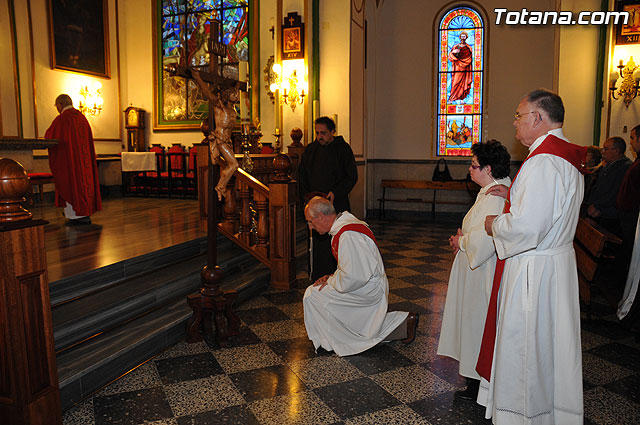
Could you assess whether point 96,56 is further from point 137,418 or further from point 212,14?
point 137,418

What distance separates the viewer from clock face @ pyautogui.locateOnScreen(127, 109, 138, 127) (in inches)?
498

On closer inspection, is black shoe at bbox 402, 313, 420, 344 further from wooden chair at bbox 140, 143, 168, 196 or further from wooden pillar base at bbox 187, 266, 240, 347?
wooden chair at bbox 140, 143, 168, 196

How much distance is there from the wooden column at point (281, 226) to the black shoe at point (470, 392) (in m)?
2.76

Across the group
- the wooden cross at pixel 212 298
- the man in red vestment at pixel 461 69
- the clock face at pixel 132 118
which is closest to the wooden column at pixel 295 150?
the wooden cross at pixel 212 298

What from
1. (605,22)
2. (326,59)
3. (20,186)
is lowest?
(20,186)

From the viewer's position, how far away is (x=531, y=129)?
8.19 ft

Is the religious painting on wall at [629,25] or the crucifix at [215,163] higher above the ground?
the religious painting on wall at [629,25]

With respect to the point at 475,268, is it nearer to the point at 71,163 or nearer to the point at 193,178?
the point at 71,163

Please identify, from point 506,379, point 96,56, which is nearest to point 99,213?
point 96,56

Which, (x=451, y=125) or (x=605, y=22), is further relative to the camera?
(x=451, y=125)

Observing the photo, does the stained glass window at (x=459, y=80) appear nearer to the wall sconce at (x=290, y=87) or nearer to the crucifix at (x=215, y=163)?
the wall sconce at (x=290, y=87)

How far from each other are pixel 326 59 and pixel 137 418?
8.12 metres

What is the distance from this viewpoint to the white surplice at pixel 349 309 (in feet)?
12.2

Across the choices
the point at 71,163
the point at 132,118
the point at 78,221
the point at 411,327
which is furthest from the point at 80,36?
the point at 411,327
